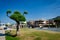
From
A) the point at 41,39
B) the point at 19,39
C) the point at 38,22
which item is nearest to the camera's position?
the point at 41,39

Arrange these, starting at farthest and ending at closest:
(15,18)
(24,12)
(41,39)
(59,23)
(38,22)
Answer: (38,22) < (59,23) < (24,12) < (15,18) < (41,39)

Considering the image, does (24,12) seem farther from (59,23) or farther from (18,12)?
(59,23)

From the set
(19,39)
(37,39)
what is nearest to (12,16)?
(19,39)

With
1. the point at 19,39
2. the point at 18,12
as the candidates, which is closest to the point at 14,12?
the point at 18,12

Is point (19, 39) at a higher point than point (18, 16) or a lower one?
lower

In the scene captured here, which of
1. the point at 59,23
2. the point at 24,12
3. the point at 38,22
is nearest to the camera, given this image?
the point at 24,12

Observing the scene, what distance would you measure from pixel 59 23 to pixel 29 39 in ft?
99.9

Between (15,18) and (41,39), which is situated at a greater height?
(15,18)

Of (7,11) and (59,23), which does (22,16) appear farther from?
(59,23)

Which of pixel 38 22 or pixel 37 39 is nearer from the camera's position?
pixel 37 39

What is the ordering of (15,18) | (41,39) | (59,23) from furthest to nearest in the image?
(59,23), (15,18), (41,39)

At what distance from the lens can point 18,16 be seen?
22.6 meters

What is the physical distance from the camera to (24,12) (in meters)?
24.1

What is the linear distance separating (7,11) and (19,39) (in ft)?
20.0
